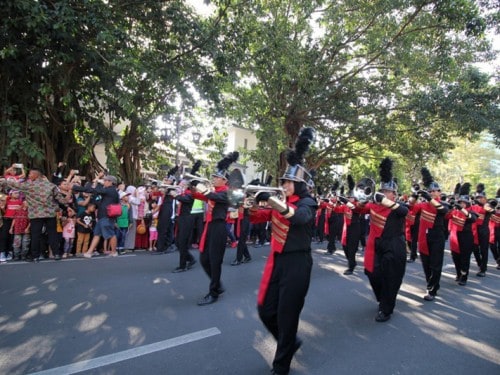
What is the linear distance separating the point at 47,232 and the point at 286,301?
6.48 m

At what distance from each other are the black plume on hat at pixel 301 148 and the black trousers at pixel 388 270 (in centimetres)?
226

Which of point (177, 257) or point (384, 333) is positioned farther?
point (177, 257)

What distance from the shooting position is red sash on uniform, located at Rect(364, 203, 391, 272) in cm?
516

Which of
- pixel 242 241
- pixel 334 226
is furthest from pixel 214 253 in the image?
pixel 334 226

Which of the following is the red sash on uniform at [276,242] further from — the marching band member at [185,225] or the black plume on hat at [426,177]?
the black plume on hat at [426,177]

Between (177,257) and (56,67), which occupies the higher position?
(56,67)

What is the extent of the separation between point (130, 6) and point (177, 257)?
607 centimetres

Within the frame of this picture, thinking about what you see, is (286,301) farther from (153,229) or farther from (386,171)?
(153,229)

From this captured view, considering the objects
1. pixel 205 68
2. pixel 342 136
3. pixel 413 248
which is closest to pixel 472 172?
pixel 342 136

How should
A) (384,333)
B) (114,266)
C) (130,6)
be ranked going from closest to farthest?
(384,333), (114,266), (130,6)

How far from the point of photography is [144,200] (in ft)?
32.3

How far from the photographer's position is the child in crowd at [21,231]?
7363mm

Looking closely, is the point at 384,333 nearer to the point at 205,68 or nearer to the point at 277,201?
the point at 277,201

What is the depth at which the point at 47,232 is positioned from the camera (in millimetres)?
7656
